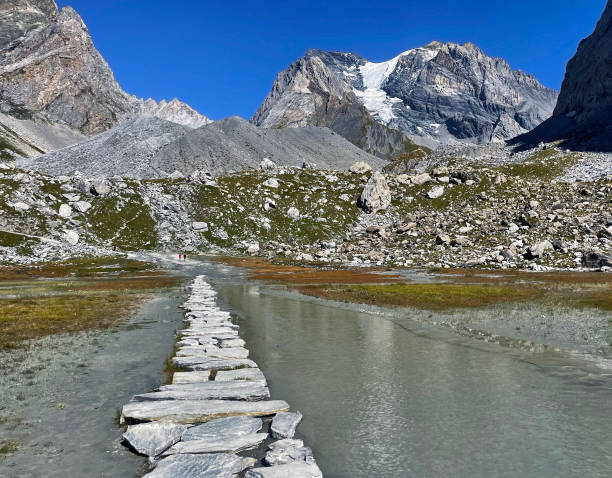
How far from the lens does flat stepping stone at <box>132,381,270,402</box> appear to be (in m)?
11.7

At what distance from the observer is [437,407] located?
1165 cm

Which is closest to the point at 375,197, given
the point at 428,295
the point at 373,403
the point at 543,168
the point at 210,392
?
the point at 543,168

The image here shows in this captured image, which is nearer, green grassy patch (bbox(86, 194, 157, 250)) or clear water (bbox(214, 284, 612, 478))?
clear water (bbox(214, 284, 612, 478))

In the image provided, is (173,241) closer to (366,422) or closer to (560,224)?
(560,224)

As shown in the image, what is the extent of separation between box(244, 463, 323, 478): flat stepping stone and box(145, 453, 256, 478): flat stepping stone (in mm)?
458

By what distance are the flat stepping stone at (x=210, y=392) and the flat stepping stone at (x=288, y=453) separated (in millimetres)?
3050

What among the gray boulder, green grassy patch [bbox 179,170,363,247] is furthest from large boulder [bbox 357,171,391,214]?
the gray boulder

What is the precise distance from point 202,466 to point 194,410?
2.77 metres

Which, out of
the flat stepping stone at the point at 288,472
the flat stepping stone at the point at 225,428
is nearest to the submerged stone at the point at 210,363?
the flat stepping stone at the point at 225,428

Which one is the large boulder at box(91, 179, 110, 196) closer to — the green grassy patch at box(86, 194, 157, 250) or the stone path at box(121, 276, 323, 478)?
the green grassy patch at box(86, 194, 157, 250)

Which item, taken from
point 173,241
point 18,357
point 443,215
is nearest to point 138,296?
point 18,357

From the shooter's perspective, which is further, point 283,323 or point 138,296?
point 138,296

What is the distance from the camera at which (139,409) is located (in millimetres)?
10555

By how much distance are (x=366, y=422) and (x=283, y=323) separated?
15953 millimetres
